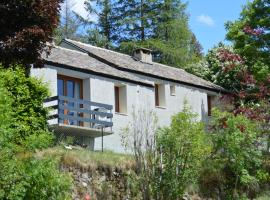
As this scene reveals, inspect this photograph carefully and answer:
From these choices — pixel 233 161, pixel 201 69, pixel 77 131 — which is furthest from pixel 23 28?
pixel 201 69

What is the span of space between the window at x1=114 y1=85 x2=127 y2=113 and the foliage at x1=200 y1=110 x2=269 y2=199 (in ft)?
24.6

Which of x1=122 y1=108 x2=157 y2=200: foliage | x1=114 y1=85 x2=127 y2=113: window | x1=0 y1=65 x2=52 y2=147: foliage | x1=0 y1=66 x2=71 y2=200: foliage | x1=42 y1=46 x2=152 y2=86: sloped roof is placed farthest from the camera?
x1=114 y1=85 x2=127 y2=113: window

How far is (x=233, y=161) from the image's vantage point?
22.7 metres

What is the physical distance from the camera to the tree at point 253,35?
33.2 meters

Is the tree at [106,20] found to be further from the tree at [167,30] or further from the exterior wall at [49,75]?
the exterior wall at [49,75]

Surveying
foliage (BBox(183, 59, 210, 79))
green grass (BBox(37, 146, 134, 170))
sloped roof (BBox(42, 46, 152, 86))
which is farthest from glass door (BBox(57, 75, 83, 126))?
foliage (BBox(183, 59, 210, 79))

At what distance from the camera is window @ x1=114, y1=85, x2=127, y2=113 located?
3128cm

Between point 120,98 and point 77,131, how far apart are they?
5.70 m

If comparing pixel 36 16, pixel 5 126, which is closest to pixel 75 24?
pixel 36 16

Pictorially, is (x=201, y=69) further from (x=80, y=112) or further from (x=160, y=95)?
Result: (x=80, y=112)

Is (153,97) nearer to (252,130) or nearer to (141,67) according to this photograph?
(141,67)

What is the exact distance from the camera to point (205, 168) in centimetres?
2362

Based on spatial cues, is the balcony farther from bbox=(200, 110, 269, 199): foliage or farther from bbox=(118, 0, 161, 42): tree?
bbox=(118, 0, 161, 42): tree

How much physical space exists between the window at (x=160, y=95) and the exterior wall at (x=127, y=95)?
0.17 meters
